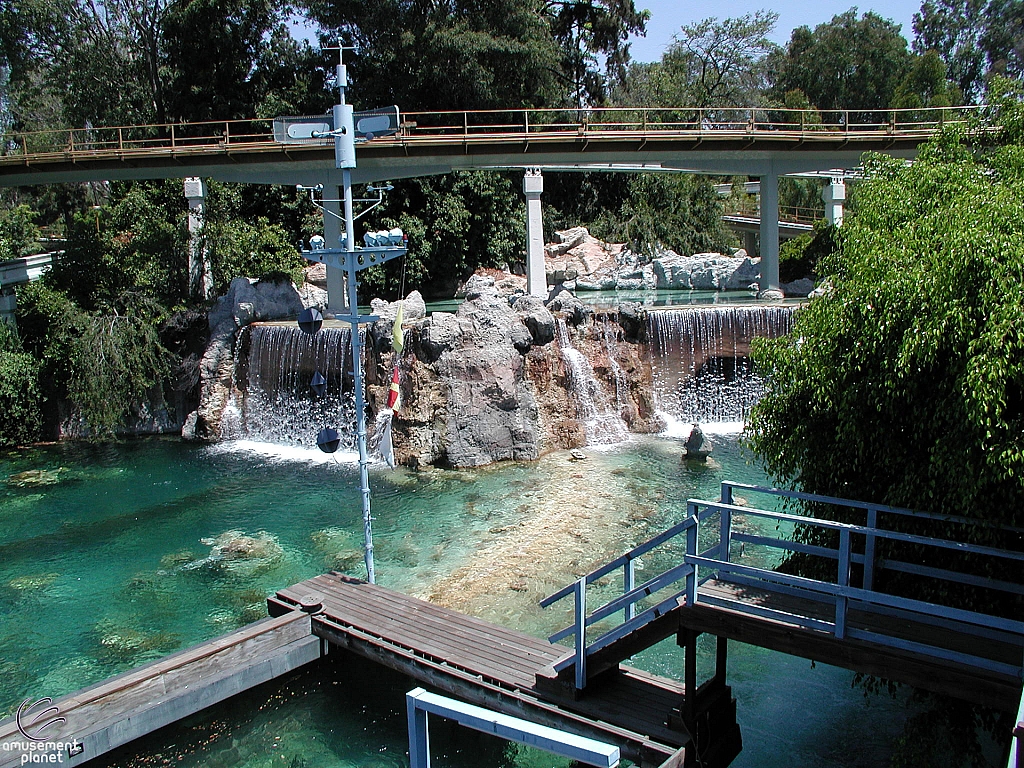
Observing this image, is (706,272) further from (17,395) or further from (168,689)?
(168,689)

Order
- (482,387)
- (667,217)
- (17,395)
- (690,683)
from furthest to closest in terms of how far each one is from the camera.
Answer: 1. (667,217)
2. (17,395)
3. (482,387)
4. (690,683)

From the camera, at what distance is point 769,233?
28.5m

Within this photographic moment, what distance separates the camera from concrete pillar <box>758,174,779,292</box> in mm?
28375

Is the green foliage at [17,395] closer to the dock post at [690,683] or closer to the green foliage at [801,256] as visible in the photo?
the dock post at [690,683]

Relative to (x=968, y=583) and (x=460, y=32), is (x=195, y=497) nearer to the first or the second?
(x=968, y=583)

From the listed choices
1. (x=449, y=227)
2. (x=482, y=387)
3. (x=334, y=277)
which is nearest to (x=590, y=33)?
(x=449, y=227)

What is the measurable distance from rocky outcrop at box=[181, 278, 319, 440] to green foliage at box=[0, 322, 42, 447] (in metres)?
3.81

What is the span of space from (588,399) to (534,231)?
8454 millimetres

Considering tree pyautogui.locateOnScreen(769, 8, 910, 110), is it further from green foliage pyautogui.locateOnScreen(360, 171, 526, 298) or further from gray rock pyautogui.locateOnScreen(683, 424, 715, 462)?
gray rock pyautogui.locateOnScreen(683, 424, 715, 462)

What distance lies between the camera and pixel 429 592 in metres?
12.3

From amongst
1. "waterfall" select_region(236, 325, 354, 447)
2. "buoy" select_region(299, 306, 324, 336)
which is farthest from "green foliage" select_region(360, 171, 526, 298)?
"buoy" select_region(299, 306, 324, 336)

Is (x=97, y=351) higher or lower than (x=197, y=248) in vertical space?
lower

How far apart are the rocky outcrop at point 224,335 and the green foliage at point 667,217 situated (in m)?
19.8

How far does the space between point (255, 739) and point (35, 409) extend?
16.8m
